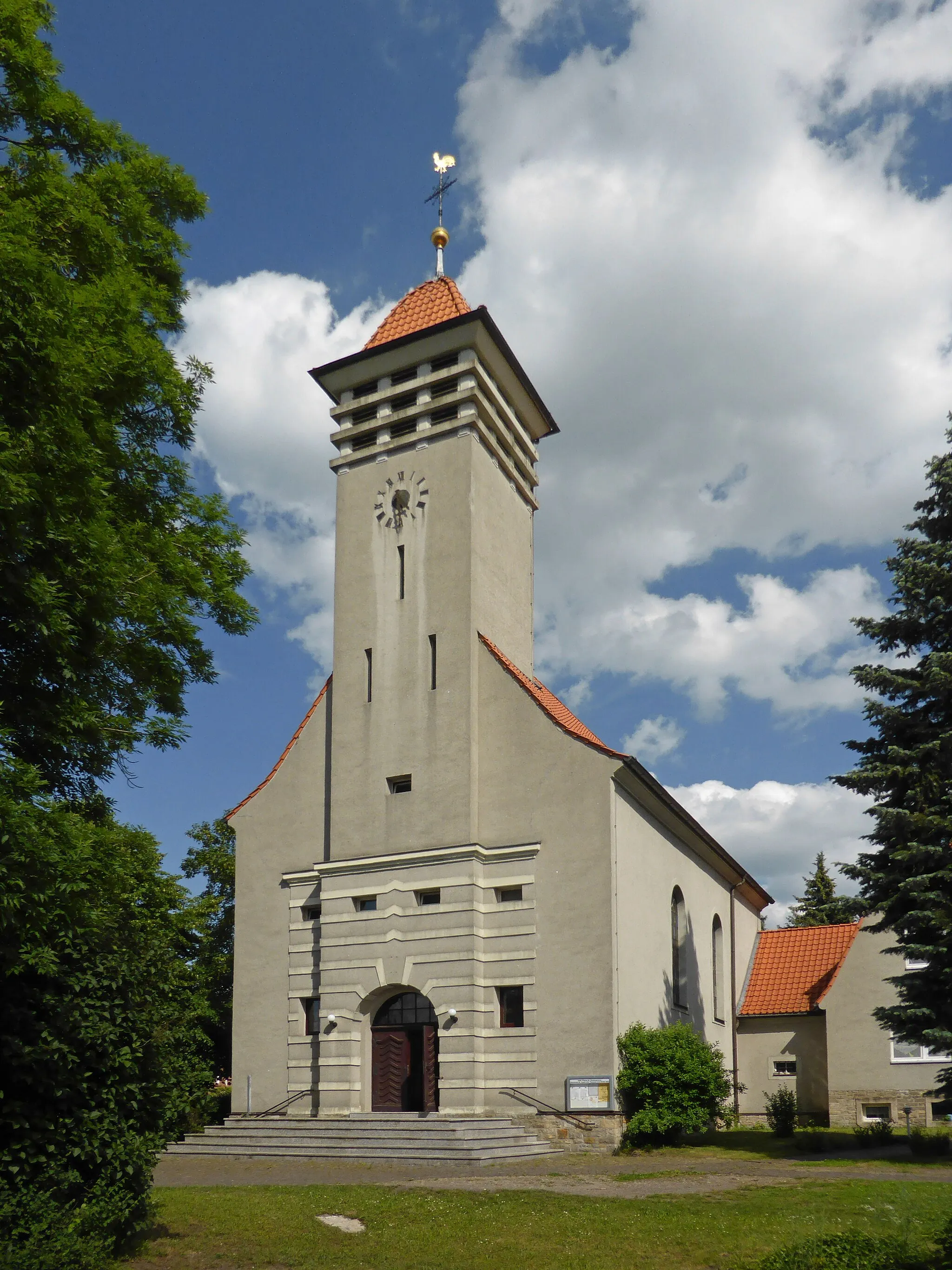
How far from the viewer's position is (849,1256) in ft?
32.1

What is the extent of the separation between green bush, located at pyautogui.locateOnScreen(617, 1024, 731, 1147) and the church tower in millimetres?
6204

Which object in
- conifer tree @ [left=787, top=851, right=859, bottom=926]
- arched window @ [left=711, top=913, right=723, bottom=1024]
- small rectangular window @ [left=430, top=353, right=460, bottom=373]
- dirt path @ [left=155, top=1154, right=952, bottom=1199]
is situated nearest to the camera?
dirt path @ [left=155, top=1154, right=952, bottom=1199]

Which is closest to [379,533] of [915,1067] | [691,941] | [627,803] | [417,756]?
[417,756]

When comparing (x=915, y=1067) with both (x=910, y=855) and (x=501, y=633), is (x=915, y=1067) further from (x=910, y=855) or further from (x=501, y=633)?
(x=501, y=633)

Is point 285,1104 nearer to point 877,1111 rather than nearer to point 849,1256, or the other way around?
point 877,1111

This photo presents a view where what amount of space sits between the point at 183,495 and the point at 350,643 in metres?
14.2

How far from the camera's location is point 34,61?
12820 millimetres

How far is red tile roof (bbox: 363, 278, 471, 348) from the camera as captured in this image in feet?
105

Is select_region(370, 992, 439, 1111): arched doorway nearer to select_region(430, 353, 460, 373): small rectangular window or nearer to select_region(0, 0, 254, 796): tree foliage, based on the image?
select_region(0, 0, 254, 796): tree foliage

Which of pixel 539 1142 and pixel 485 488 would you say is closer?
pixel 539 1142

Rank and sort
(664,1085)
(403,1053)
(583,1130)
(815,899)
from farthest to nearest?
(815,899), (403,1053), (583,1130), (664,1085)

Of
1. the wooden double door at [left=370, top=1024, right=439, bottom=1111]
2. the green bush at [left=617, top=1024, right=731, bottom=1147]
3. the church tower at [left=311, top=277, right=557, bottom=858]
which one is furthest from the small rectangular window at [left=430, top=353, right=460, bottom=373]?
the green bush at [left=617, top=1024, right=731, bottom=1147]

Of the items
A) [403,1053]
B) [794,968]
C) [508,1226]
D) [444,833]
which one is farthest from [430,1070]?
[794,968]

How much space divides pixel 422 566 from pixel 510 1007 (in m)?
11.1
